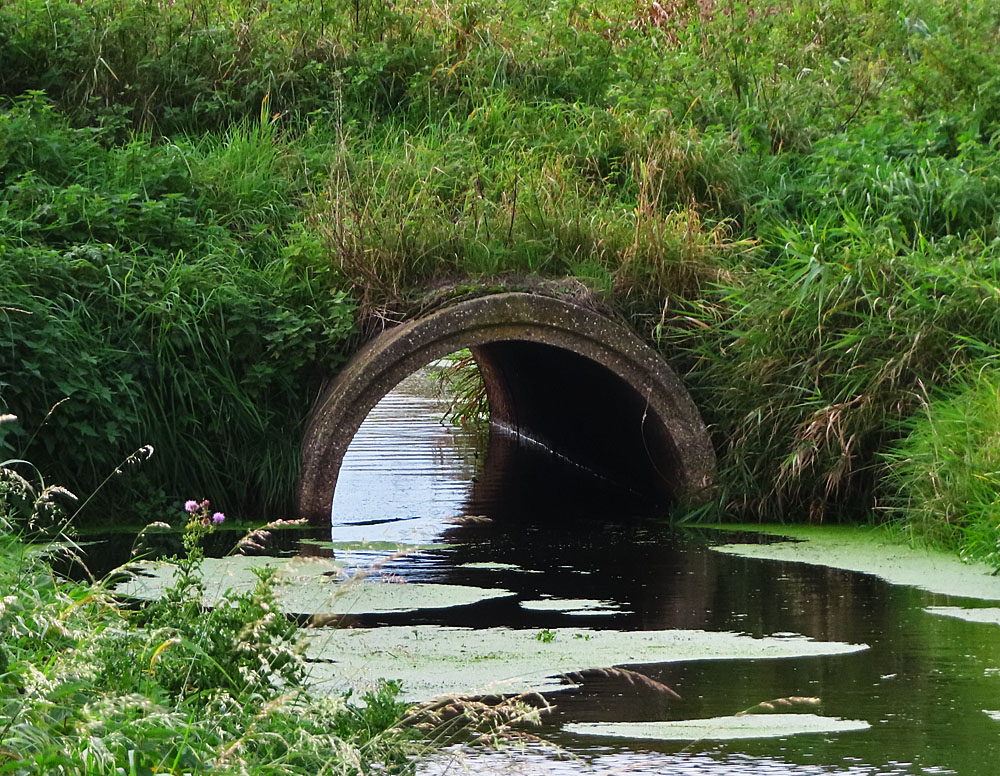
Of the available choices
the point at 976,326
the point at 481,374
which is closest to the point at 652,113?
the point at 976,326

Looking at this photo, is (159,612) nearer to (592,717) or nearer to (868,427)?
(592,717)

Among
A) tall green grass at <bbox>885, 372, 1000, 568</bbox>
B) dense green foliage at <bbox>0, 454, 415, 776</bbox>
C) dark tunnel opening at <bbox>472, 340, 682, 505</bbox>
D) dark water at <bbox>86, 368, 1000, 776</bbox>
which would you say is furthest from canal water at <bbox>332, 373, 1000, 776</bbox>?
tall green grass at <bbox>885, 372, 1000, 568</bbox>

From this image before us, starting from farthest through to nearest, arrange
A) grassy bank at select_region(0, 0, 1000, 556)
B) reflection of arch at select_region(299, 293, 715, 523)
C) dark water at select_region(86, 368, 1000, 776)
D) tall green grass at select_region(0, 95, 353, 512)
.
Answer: reflection of arch at select_region(299, 293, 715, 523), grassy bank at select_region(0, 0, 1000, 556), tall green grass at select_region(0, 95, 353, 512), dark water at select_region(86, 368, 1000, 776)

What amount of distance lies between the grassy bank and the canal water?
36.5 inches

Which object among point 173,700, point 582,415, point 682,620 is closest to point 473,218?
point 582,415

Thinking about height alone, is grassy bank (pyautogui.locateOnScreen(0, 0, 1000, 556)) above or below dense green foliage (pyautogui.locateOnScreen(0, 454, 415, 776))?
above

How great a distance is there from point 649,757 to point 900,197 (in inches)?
239

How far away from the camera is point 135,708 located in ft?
12.8

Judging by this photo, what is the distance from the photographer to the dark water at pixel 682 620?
4.70 m

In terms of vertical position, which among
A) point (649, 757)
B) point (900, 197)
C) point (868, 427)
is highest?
point (900, 197)

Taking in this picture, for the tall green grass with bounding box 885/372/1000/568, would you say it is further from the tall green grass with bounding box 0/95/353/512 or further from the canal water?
the tall green grass with bounding box 0/95/353/512

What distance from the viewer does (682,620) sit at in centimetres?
668

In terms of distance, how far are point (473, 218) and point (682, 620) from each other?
379 centimetres

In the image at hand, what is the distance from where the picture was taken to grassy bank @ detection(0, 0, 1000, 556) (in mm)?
8727
